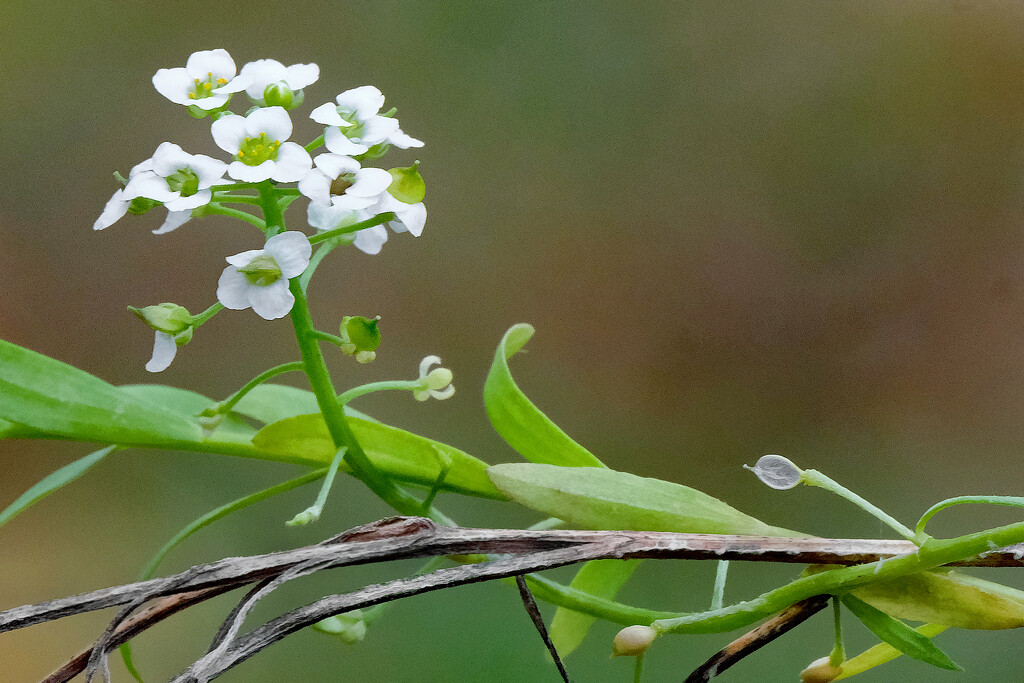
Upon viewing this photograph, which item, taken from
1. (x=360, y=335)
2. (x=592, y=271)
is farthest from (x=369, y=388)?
(x=592, y=271)

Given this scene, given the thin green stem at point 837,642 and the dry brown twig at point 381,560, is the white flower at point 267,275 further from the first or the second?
the thin green stem at point 837,642

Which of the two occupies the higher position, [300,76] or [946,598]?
[300,76]

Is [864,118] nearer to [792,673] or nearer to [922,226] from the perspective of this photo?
[922,226]

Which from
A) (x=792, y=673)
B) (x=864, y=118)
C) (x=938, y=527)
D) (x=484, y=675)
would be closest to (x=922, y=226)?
(x=864, y=118)

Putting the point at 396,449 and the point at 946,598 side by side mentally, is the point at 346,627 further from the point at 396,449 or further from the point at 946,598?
the point at 946,598

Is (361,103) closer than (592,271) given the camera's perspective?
Yes

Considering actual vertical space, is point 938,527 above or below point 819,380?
below

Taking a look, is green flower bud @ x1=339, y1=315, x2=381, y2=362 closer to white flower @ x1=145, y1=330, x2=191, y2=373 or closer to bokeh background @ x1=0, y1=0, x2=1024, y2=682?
white flower @ x1=145, y1=330, x2=191, y2=373
